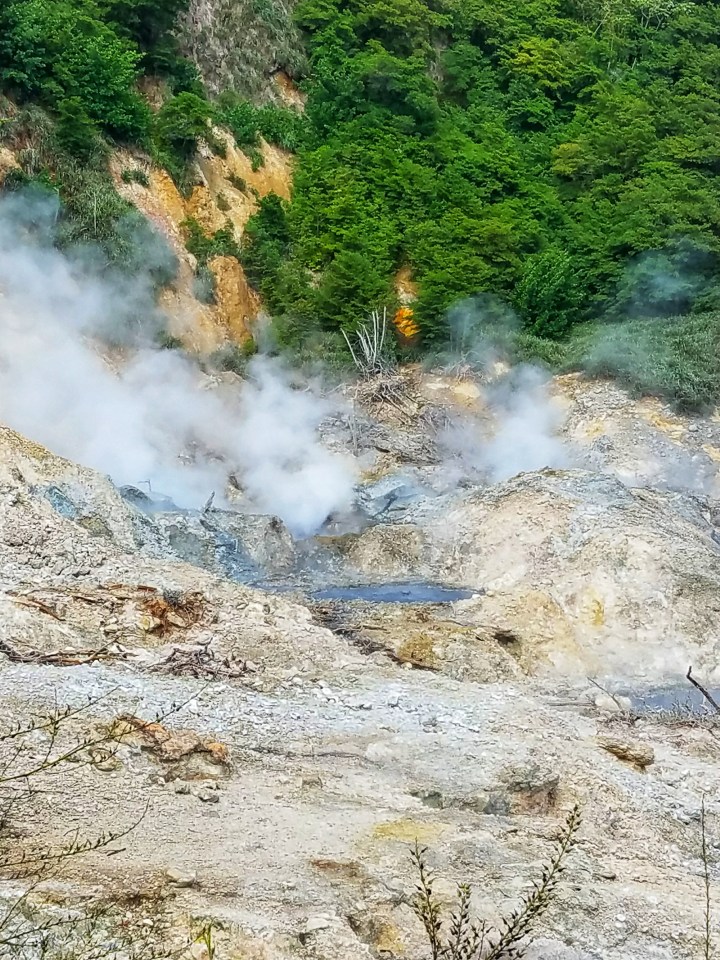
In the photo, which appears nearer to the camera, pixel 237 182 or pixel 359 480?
pixel 359 480

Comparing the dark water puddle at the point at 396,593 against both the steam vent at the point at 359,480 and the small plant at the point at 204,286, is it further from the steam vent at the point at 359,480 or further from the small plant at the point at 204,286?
the small plant at the point at 204,286

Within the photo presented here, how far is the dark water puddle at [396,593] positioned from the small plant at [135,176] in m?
13.7

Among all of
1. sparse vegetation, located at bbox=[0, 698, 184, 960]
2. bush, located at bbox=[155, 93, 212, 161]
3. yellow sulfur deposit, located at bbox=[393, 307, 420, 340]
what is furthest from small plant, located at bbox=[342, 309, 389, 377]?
sparse vegetation, located at bbox=[0, 698, 184, 960]

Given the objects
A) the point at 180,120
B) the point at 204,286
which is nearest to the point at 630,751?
the point at 204,286

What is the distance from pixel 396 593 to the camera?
14578 millimetres

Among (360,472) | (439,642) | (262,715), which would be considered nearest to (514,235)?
(360,472)

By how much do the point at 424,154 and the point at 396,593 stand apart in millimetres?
16884

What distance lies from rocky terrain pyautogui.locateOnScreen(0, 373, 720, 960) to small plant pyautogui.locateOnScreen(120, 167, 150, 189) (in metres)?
10.7

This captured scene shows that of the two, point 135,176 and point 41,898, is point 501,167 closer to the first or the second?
point 135,176

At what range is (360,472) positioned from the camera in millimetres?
19359

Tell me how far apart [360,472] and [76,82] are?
11.8 meters

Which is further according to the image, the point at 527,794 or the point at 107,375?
the point at 107,375

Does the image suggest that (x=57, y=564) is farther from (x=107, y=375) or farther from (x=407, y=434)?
(x=407, y=434)

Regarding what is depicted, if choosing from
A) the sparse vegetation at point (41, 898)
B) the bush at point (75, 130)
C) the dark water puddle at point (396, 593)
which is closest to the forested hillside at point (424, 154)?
the bush at point (75, 130)
